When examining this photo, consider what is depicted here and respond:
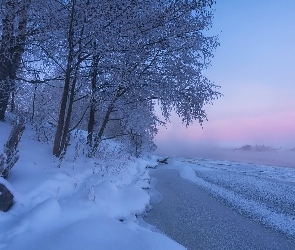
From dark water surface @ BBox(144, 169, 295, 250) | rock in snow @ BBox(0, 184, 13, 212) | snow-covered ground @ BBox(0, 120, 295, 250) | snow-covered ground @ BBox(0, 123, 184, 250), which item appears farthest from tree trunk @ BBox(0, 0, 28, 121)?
dark water surface @ BBox(144, 169, 295, 250)

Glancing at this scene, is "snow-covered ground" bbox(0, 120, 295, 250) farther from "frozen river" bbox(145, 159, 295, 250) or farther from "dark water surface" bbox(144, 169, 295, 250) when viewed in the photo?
"dark water surface" bbox(144, 169, 295, 250)

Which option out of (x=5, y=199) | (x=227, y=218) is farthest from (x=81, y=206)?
(x=227, y=218)

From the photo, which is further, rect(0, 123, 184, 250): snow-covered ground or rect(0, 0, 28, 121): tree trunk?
rect(0, 0, 28, 121): tree trunk

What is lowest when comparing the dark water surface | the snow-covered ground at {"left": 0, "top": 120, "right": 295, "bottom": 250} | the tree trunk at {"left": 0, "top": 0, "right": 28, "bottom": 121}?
the dark water surface

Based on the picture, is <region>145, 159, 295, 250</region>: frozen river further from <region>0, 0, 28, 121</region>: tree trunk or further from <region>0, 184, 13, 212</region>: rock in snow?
<region>0, 0, 28, 121</region>: tree trunk

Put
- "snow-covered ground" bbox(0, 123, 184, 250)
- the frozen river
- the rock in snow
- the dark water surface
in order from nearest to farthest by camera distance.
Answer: "snow-covered ground" bbox(0, 123, 184, 250), the rock in snow, the dark water surface, the frozen river

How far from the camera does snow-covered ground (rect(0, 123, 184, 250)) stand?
131 inches

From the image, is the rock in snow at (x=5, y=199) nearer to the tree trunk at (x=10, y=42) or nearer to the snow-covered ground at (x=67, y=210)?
the snow-covered ground at (x=67, y=210)

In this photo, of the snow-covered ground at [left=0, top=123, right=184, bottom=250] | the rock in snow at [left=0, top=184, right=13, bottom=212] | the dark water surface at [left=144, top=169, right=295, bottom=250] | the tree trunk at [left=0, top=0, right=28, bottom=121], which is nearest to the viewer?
the snow-covered ground at [left=0, top=123, right=184, bottom=250]

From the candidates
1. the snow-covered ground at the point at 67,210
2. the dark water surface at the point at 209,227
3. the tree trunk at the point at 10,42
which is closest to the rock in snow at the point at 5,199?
the snow-covered ground at the point at 67,210

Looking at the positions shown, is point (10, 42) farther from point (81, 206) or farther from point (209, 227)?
point (209, 227)

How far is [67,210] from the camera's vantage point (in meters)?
4.33

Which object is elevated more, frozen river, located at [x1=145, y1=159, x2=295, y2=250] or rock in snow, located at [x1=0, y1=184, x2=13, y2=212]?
rock in snow, located at [x1=0, y1=184, x2=13, y2=212]

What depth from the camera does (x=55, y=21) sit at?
704 centimetres
